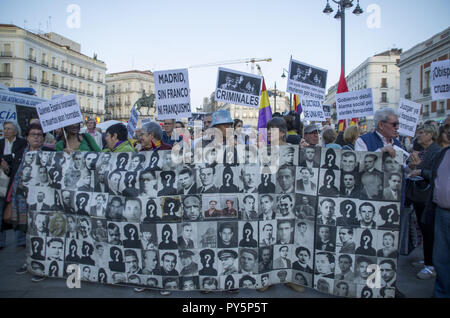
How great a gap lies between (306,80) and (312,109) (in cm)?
61

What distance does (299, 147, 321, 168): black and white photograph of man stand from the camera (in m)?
3.43

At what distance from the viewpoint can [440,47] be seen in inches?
1294

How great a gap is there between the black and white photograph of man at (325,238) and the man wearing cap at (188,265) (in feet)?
4.17

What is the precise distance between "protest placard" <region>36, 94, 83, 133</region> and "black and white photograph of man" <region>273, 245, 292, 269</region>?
2.80m

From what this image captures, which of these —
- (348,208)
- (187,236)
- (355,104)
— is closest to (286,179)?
(348,208)

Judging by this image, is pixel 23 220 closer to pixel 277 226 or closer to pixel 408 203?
pixel 277 226

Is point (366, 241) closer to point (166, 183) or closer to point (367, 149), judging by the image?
point (367, 149)

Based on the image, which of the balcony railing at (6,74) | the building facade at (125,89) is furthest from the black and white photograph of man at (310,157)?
the building facade at (125,89)

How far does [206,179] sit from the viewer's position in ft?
11.2

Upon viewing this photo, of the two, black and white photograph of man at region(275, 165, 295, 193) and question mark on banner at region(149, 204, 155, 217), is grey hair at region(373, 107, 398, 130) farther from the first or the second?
question mark on banner at region(149, 204, 155, 217)

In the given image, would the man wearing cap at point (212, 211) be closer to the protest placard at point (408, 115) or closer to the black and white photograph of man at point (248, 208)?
the black and white photograph of man at point (248, 208)

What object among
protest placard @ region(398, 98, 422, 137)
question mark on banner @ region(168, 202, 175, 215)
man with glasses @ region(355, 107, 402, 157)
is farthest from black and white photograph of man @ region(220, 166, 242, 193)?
protest placard @ region(398, 98, 422, 137)

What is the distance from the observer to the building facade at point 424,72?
3247cm
